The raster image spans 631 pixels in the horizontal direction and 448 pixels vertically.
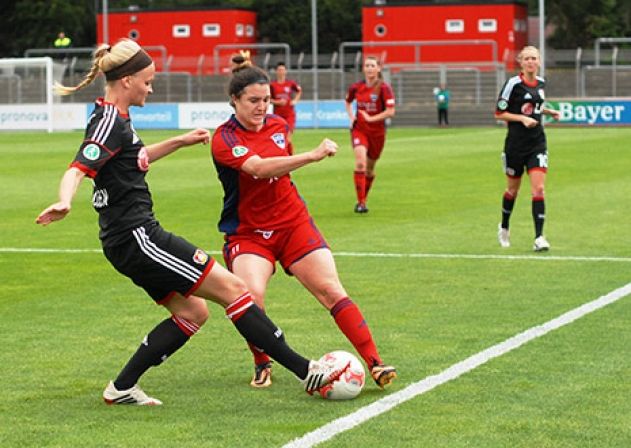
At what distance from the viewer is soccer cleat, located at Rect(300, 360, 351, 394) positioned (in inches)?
299

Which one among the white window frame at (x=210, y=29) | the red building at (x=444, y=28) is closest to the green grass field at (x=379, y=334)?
the red building at (x=444, y=28)

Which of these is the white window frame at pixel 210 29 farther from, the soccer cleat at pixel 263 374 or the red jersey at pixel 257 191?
the soccer cleat at pixel 263 374

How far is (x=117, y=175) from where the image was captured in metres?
7.32

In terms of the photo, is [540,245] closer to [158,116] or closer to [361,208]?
[361,208]

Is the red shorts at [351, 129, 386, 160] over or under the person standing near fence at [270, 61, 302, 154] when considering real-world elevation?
under

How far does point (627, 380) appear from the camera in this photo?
8.09m

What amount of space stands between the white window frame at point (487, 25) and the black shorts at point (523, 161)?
51897 mm

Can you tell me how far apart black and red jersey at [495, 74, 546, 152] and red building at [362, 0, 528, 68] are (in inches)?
1941

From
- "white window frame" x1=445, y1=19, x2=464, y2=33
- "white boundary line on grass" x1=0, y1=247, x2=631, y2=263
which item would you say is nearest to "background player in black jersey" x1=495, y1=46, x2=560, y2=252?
"white boundary line on grass" x1=0, y1=247, x2=631, y2=263

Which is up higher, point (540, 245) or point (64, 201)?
point (64, 201)

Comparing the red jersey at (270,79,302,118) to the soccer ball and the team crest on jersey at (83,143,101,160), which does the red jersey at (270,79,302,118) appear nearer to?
the soccer ball

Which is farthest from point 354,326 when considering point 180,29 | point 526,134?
point 180,29

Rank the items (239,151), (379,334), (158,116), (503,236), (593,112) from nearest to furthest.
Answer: (239,151), (379,334), (503,236), (593,112), (158,116)

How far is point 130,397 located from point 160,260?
80 cm
